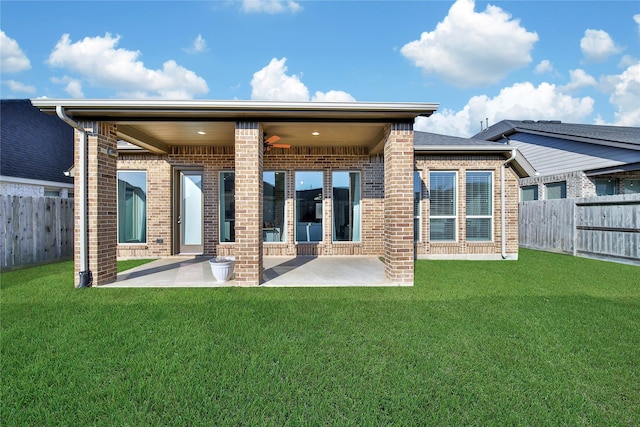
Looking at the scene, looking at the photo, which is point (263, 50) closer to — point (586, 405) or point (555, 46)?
point (555, 46)

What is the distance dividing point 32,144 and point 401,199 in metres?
14.2

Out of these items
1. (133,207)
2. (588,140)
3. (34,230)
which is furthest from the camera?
(588,140)

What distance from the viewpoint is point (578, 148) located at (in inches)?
492

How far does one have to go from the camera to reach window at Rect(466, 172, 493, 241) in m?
9.20

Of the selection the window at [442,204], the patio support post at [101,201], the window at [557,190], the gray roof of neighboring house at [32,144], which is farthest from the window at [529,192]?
the gray roof of neighboring house at [32,144]

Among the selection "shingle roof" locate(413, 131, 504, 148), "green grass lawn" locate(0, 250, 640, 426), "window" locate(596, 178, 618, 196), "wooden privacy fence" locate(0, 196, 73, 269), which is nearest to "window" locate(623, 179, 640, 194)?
"window" locate(596, 178, 618, 196)

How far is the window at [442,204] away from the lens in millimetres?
9188

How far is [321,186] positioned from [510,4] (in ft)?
25.3

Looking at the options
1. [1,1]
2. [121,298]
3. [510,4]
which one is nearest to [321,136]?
[121,298]

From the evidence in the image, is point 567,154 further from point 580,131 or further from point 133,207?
point 133,207

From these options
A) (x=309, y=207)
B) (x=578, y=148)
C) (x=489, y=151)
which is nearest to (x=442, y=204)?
(x=489, y=151)

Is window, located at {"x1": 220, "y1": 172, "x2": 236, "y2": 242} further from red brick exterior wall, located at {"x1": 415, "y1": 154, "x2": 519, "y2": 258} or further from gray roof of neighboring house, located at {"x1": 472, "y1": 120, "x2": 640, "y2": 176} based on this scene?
gray roof of neighboring house, located at {"x1": 472, "y1": 120, "x2": 640, "y2": 176}

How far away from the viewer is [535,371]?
9.30 ft

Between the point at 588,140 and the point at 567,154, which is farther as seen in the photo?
the point at 567,154
